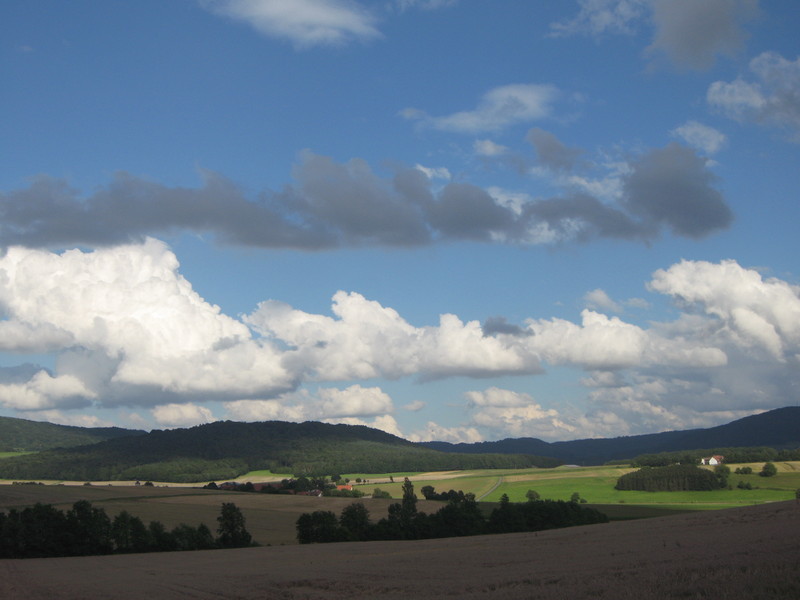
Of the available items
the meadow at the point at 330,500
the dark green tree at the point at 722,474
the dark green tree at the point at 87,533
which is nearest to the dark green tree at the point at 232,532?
the meadow at the point at 330,500

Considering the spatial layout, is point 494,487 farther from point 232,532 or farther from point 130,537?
point 130,537

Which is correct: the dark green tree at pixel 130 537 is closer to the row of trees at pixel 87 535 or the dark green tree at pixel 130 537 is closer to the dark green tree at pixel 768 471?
the row of trees at pixel 87 535

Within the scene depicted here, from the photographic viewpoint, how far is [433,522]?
89000mm

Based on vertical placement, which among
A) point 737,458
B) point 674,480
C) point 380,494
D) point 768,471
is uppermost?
point 380,494

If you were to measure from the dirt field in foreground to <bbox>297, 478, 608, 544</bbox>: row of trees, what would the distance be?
22.1 metres

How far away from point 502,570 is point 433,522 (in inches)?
2179

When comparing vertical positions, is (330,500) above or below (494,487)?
above

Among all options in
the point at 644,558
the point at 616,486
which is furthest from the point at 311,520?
the point at 616,486

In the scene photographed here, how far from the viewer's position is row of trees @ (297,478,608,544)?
84188mm

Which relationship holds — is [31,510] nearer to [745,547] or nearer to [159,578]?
[159,578]

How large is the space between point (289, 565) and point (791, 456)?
569 ft

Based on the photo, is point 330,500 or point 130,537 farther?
point 330,500

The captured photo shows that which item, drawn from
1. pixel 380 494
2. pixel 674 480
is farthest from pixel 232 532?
pixel 674 480

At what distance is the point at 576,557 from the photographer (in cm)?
3884
